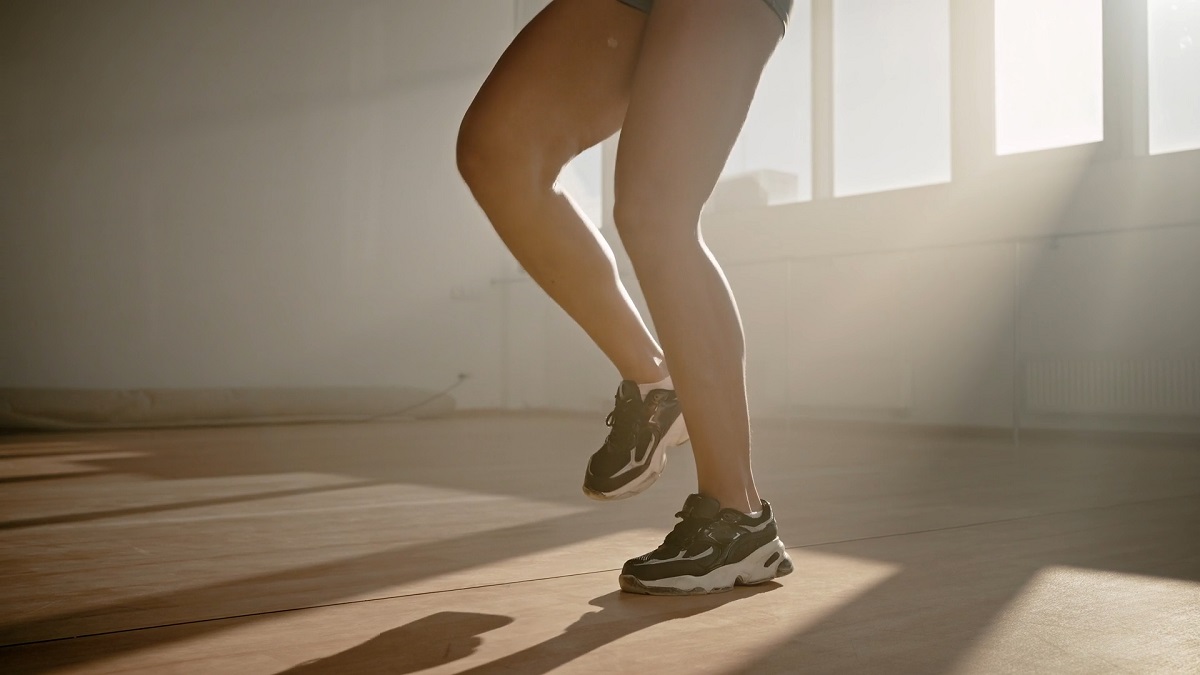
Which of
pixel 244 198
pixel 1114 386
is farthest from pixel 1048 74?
pixel 244 198

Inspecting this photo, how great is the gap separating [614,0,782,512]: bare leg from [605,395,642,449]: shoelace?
146mm

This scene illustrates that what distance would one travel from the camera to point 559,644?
0.91m

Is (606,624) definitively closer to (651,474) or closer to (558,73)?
(651,474)

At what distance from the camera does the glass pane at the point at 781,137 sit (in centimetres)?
523

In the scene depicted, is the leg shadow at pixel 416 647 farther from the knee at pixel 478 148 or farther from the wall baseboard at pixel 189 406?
the wall baseboard at pixel 189 406

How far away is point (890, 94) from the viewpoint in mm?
4820

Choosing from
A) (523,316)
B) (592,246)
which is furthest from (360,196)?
(592,246)

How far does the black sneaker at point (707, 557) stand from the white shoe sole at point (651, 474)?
129mm

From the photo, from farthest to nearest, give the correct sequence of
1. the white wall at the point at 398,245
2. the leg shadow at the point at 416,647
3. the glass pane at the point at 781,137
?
1. the glass pane at the point at 781,137
2. the white wall at the point at 398,245
3. the leg shadow at the point at 416,647

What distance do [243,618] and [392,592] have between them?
18cm

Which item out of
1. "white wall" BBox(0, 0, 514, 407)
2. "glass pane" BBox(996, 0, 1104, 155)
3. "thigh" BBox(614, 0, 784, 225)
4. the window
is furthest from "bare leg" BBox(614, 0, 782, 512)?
the window

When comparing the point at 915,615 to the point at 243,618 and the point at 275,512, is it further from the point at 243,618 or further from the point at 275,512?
the point at 275,512

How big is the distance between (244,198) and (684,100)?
17.3 ft

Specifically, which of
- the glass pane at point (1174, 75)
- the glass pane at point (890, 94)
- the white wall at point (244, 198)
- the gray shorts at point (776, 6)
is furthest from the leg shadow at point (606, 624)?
the white wall at point (244, 198)
